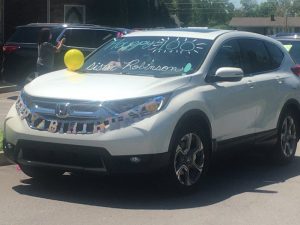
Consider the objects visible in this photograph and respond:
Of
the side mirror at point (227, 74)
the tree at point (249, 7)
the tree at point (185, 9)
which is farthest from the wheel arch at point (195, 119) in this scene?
the tree at point (249, 7)

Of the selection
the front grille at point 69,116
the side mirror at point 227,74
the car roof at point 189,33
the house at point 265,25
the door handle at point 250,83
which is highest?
the car roof at point 189,33

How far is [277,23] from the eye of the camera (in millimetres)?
101375

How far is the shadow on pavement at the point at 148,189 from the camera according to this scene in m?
6.61

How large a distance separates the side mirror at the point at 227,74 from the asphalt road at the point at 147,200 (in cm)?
125

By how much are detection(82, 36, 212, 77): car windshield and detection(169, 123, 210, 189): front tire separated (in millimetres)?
719

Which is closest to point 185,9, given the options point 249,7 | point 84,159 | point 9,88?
point 249,7

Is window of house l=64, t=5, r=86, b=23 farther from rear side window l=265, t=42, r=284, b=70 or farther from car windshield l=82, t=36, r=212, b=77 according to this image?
car windshield l=82, t=36, r=212, b=77

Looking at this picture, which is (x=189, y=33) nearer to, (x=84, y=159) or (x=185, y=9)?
(x=84, y=159)

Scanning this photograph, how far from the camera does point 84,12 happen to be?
27078 mm

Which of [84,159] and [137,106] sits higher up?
[137,106]

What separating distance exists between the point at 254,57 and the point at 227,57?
0.72 metres

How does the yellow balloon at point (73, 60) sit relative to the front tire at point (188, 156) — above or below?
above

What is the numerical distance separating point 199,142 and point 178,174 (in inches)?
19.3

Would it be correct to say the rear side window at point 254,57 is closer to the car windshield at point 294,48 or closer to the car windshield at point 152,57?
the car windshield at point 152,57
